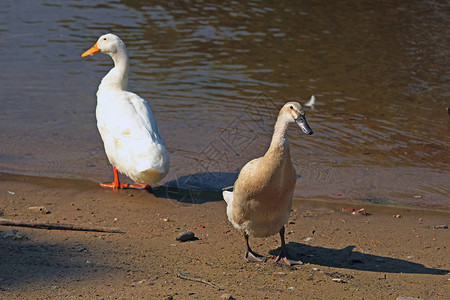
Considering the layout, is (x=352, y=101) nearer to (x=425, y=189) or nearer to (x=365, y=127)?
(x=365, y=127)

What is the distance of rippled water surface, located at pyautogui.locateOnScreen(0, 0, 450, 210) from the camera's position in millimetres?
8117

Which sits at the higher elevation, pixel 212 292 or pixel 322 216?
pixel 212 292

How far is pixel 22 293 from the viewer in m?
4.18

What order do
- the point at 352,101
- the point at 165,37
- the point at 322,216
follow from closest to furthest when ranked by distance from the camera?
the point at 322,216
the point at 352,101
the point at 165,37

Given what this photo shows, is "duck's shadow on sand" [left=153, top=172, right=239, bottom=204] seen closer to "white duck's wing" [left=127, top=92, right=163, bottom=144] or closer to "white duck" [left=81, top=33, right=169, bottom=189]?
"white duck" [left=81, top=33, right=169, bottom=189]

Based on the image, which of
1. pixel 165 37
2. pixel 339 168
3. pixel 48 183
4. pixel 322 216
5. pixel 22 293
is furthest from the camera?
pixel 165 37

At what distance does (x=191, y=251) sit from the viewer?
5402mm

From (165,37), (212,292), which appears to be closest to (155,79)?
(165,37)

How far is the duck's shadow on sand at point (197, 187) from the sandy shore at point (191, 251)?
167 mm

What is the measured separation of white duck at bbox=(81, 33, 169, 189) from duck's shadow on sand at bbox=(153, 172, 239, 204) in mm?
282

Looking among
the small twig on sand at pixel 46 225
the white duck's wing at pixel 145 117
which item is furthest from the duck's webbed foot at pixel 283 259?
the white duck's wing at pixel 145 117

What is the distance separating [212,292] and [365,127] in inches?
225

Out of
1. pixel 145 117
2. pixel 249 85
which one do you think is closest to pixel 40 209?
pixel 145 117

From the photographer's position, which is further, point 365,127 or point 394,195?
point 365,127
